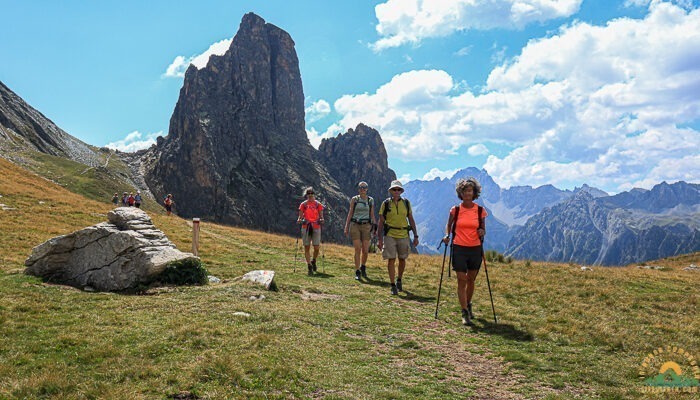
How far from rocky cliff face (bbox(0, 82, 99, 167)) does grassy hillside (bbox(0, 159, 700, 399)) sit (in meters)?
138

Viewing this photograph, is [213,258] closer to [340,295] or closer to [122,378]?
[340,295]

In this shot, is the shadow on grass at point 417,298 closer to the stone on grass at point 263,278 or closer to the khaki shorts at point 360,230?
the khaki shorts at point 360,230

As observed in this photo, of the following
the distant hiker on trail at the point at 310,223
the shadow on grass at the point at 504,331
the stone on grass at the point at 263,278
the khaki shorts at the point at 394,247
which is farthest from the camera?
the distant hiker on trail at the point at 310,223

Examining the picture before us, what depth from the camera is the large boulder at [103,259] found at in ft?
39.6

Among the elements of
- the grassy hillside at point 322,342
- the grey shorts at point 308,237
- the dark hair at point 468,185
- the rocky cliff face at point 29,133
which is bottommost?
the grassy hillside at point 322,342

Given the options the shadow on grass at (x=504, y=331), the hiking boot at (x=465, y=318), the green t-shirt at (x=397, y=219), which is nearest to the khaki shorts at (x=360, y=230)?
the green t-shirt at (x=397, y=219)

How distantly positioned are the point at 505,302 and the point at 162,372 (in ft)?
34.5

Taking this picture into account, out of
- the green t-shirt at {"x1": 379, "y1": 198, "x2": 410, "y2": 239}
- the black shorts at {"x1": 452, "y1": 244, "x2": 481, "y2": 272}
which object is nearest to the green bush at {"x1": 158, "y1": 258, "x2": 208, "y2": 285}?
the green t-shirt at {"x1": 379, "y1": 198, "x2": 410, "y2": 239}

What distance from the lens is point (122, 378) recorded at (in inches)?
232

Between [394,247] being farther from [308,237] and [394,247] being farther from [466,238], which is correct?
[308,237]

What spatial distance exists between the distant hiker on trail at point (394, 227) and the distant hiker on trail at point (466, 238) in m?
3.33

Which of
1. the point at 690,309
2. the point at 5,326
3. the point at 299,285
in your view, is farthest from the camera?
the point at 299,285

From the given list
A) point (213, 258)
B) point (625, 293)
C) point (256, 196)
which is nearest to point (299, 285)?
point (213, 258)

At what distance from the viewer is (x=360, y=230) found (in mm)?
16375
